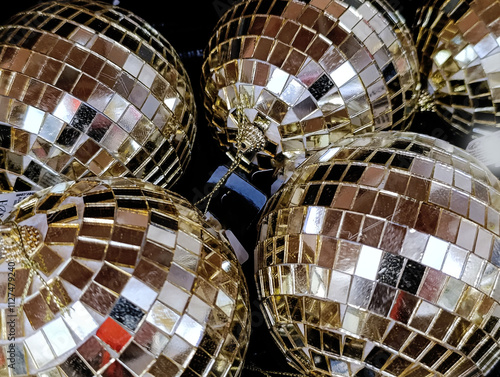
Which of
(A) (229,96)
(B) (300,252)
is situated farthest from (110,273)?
(A) (229,96)


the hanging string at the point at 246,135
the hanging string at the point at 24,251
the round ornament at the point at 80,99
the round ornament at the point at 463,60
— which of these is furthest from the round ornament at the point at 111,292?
the round ornament at the point at 463,60

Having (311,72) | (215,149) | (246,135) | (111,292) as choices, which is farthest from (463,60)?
(111,292)

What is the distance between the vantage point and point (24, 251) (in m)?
0.54

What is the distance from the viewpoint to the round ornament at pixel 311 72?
704 mm

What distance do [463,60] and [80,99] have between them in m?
0.60

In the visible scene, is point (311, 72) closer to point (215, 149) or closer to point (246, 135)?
point (246, 135)

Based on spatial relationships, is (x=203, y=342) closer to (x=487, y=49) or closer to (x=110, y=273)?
(x=110, y=273)

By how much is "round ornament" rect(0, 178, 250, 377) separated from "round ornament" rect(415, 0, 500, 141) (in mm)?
492

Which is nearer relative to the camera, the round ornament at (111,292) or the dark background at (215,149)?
the round ornament at (111,292)

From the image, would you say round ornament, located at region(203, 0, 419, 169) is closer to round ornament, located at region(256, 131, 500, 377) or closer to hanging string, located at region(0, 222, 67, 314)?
round ornament, located at region(256, 131, 500, 377)

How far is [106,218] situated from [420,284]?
1.28ft

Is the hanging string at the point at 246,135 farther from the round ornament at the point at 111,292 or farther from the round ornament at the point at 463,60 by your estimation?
the round ornament at the point at 463,60

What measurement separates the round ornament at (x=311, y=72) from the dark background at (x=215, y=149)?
145mm

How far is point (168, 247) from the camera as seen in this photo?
583mm
